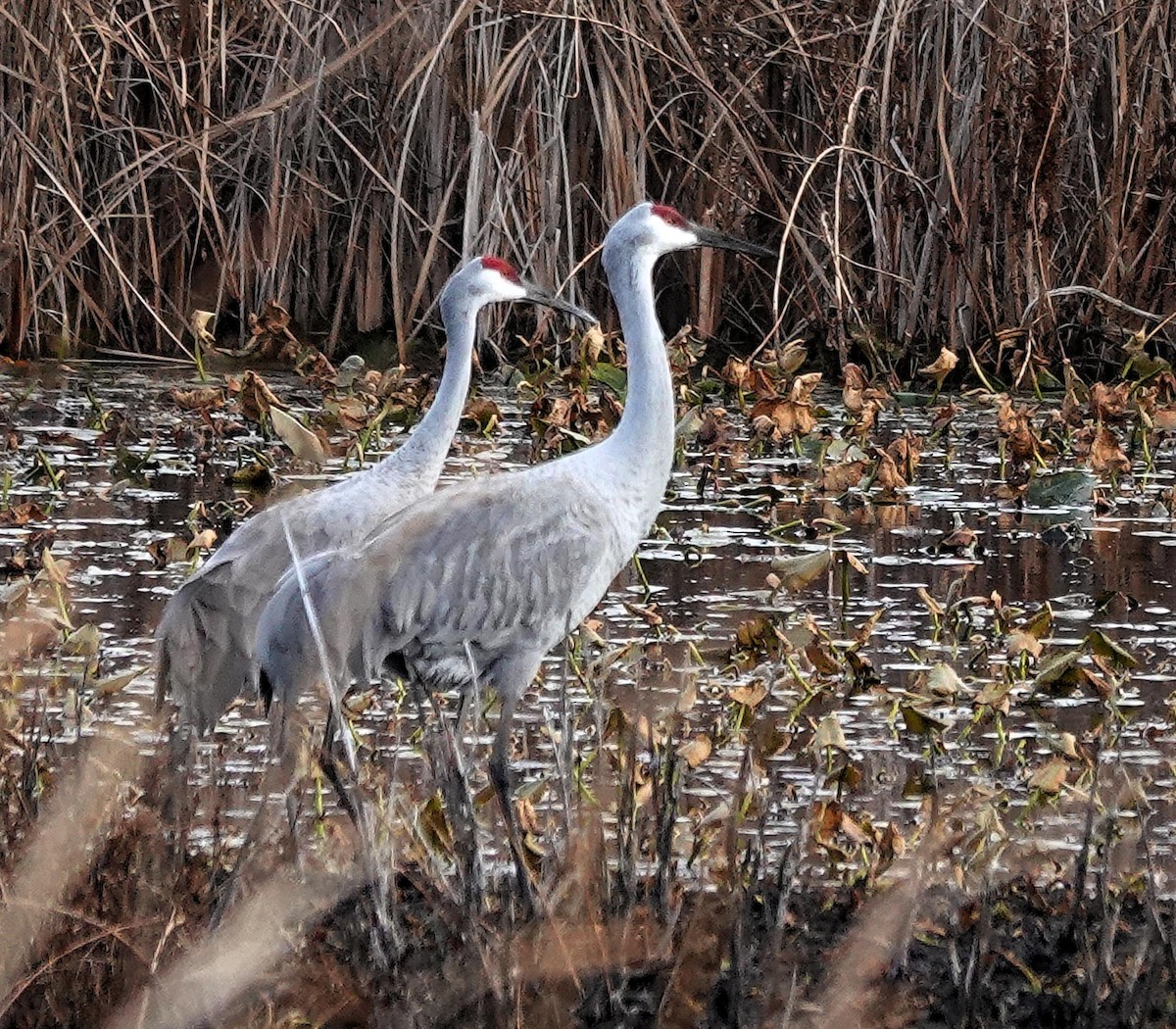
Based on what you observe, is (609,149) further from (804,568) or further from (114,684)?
(114,684)

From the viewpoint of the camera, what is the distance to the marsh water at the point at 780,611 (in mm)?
3895

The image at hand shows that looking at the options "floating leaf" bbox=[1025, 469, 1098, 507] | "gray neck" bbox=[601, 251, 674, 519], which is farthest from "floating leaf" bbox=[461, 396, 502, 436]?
"gray neck" bbox=[601, 251, 674, 519]

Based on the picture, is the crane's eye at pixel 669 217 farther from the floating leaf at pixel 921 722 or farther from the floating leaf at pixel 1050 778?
the floating leaf at pixel 1050 778

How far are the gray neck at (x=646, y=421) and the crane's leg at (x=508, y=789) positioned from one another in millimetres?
448

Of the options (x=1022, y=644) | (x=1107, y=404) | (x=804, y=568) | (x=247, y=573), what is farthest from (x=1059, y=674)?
(x=1107, y=404)

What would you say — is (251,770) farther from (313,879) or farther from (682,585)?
(682,585)

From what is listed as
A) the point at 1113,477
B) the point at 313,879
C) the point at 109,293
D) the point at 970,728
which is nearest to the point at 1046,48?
the point at 1113,477

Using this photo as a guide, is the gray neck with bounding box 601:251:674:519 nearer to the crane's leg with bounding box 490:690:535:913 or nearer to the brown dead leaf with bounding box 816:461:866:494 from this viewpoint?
the crane's leg with bounding box 490:690:535:913

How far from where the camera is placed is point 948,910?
10.3 feet

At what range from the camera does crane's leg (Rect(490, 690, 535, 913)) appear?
336 cm

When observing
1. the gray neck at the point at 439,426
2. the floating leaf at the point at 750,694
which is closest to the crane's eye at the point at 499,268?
the gray neck at the point at 439,426

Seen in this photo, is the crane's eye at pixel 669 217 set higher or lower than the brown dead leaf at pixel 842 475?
higher

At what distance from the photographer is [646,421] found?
4.21 metres

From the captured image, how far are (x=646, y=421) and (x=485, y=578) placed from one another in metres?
0.47
